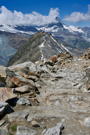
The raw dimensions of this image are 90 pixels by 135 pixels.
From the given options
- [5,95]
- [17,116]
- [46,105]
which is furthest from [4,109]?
[46,105]

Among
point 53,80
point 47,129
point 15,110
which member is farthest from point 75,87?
point 47,129

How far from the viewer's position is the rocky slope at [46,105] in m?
13.8

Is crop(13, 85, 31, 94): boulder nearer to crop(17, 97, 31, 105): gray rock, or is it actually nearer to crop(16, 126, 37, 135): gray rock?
crop(17, 97, 31, 105): gray rock

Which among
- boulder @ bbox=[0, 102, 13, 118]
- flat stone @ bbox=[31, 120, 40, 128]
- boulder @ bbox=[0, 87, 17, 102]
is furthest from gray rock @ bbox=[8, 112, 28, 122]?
boulder @ bbox=[0, 87, 17, 102]

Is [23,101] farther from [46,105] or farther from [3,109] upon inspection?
[3,109]

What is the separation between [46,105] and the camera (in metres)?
18.8

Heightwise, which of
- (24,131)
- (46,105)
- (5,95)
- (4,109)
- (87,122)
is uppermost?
(5,95)

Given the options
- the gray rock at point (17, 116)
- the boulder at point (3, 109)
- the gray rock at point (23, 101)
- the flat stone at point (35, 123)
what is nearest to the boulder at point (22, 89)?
the gray rock at point (23, 101)

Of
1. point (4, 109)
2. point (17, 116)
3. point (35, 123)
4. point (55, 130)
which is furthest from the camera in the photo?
point (4, 109)

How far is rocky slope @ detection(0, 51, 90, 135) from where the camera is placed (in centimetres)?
1380

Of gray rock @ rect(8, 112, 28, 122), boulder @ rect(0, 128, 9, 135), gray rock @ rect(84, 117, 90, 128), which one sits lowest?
boulder @ rect(0, 128, 9, 135)

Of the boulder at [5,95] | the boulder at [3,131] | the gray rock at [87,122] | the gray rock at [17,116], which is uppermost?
the boulder at [5,95]

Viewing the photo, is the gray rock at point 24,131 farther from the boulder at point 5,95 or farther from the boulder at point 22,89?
the boulder at point 22,89

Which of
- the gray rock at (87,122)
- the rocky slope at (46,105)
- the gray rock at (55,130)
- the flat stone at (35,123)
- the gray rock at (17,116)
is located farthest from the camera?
the gray rock at (17,116)
